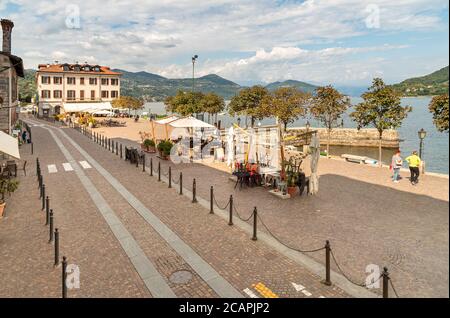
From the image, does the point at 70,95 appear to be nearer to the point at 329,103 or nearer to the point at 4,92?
the point at 4,92

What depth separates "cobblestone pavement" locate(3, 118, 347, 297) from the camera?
22.2 ft

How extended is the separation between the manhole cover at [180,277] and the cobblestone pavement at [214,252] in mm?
142

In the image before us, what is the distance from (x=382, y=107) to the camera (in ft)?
Result: 80.6

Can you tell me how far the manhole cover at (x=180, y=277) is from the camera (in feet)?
23.3

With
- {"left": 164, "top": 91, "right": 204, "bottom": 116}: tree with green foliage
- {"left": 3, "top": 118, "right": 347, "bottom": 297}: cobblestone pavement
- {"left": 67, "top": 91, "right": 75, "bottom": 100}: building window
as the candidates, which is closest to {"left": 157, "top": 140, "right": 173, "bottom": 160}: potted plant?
{"left": 3, "top": 118, "right": 347, "bottom": 297}: cobblestone pavement

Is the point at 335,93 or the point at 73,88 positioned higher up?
the point at 73,88

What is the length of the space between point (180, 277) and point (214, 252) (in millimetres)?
1424

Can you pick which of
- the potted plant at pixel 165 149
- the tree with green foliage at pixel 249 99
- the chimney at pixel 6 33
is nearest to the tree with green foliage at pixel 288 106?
the tree with green foliage at pixel 249 99

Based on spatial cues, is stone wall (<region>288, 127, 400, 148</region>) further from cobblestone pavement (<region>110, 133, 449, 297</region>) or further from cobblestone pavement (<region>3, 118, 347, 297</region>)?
cobblestone pavement (<region>3, 118, 347, 297</region>)

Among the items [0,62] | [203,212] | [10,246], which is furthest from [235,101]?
[10,246]
